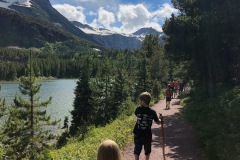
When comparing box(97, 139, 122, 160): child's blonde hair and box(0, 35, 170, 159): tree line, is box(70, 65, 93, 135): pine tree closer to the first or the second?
box(0, 35, 170, 159): tree line

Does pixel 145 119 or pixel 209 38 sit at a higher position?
pixel 209 38

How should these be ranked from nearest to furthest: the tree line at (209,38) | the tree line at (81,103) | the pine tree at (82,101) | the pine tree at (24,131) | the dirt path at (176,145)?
the dirt path at (176,145), the tree line at (209,38), the pine tree at (24,131), the tree line at (81,103), the pine tree at (82,101)

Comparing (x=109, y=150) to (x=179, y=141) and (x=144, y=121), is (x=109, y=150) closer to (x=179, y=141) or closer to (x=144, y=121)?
(x=144, y=121)

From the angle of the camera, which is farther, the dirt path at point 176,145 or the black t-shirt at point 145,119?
the dirt path at point 176,145

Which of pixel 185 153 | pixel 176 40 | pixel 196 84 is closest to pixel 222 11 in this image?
pixel 176 40

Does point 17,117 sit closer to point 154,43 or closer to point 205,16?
point 205,16

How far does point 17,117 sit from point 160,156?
15.1m

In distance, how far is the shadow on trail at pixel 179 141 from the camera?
504 inches

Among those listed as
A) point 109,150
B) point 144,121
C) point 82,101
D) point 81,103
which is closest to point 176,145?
point 144,121

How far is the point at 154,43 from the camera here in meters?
51.2

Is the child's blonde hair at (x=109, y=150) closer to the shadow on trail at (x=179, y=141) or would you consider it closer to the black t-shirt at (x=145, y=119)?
the black t-shirt at (x=145, y=119)

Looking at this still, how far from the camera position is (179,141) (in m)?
15.2

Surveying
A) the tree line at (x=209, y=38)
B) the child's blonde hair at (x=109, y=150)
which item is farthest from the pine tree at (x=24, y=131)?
the child's blonde hair at (x=109, y=150)

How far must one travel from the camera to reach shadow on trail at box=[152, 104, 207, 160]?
12.8 metres
